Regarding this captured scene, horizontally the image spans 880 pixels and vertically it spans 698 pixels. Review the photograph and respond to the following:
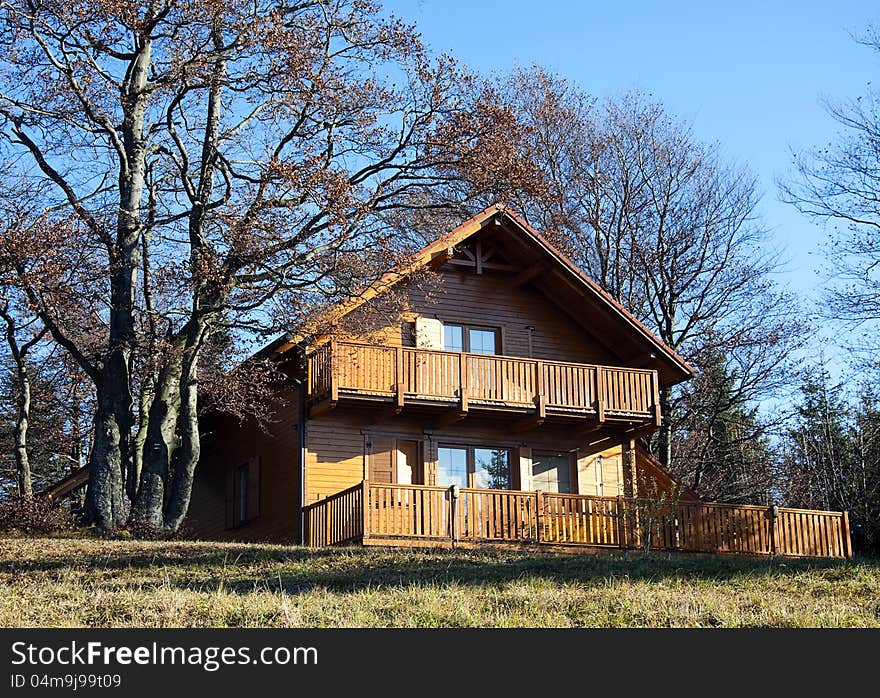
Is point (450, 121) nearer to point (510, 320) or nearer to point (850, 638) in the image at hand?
point (510, 320)

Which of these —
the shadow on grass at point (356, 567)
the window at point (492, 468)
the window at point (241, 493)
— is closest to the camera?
the shadow on grass at point (356, 567)

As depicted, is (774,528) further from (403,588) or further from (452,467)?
(403,588)

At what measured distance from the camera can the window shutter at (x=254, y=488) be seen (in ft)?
95.6

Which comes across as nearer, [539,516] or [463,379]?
[539,516]

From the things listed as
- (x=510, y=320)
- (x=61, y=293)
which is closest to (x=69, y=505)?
(x=61, y=293)

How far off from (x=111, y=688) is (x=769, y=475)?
29.4 metres

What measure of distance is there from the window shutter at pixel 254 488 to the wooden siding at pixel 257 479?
0.08ft

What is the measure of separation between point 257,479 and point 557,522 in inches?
315

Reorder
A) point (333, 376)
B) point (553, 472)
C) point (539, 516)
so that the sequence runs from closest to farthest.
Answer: point (539, 516) < point (333, 376) < point (553, 472)

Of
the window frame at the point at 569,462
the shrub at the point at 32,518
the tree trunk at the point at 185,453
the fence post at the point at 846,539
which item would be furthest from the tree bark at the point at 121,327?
the fence post at the point at 846,539

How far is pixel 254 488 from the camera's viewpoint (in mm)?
29406

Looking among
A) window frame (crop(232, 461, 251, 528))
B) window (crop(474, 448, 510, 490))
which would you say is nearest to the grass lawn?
window (crop(474, 448, 510, 490))

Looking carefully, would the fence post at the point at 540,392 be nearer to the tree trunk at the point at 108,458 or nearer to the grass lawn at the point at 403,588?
the grass lawn at the point at 403,588

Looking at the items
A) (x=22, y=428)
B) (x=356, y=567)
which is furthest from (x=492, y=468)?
(x=22, y=428)
